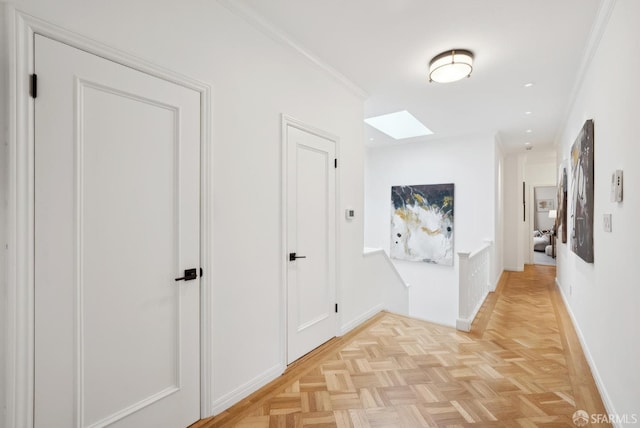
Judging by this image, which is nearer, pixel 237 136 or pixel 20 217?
pixel 20 217

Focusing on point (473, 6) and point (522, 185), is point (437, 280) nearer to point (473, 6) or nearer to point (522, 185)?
point (522, 185)

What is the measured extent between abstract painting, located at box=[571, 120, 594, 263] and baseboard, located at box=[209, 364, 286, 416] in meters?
2.73

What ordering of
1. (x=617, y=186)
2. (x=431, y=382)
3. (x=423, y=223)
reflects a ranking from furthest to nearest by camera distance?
(x=423, y=223), (x=431, y=382), (x=617, y=186)

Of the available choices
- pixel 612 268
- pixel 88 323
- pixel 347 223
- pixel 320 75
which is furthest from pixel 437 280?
pixel 88 323

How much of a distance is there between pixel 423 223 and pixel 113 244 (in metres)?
5.32

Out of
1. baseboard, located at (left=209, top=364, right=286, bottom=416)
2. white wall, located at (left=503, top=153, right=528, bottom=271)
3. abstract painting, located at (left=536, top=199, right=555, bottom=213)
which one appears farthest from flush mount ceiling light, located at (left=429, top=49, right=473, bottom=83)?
abstract painting, located at (left=536, top=199, right=555, bottom=213)

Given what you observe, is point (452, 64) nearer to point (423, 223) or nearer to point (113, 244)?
point (113, 244)

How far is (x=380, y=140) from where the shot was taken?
5984mm

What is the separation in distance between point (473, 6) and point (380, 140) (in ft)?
12.7

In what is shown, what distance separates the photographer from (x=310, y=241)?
2.82 metres

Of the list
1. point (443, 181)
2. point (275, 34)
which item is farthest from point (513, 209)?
point (275, 34)

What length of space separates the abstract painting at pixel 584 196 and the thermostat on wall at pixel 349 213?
2.04 m

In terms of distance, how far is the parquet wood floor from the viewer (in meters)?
1.94

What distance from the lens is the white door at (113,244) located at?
1.32m
